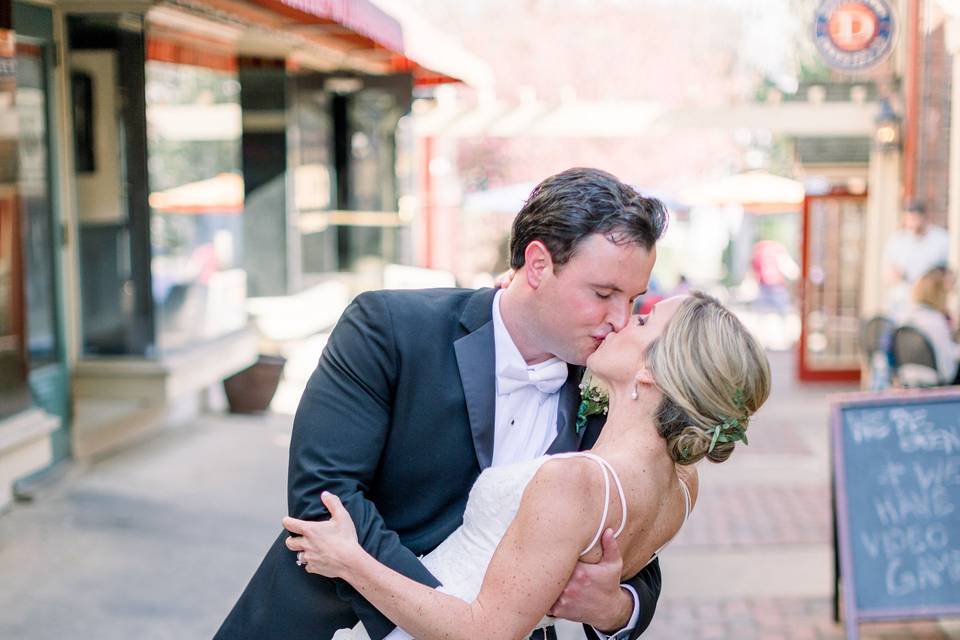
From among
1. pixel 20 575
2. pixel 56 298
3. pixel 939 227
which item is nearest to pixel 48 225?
pixel 56 298

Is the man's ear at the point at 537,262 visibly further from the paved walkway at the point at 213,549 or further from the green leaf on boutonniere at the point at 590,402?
the paved walkway at the point at 213,549

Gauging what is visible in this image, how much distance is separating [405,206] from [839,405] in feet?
27.2

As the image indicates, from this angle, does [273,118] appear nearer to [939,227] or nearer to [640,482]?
[939,227]

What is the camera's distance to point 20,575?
5277 millimetres

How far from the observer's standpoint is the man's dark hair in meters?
2.27

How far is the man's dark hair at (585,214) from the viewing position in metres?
2.27

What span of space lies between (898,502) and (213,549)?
10.6ft

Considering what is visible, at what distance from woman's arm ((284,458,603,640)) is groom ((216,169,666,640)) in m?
0.06

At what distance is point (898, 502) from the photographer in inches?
203

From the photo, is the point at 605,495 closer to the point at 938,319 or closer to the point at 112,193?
the point at 112,193

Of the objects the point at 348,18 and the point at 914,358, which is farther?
the point at 914,358

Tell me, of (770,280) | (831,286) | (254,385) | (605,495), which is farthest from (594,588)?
(770,280)

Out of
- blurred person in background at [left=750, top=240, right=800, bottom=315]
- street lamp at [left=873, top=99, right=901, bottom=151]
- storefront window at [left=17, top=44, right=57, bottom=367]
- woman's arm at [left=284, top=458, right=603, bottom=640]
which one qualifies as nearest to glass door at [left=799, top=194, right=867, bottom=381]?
street lamp at [left=873, top=99, right=901, bottom=151]

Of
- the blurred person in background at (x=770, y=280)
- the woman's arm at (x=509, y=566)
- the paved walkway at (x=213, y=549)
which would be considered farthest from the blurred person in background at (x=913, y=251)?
the blurred person in background at (x=770, y=280)
